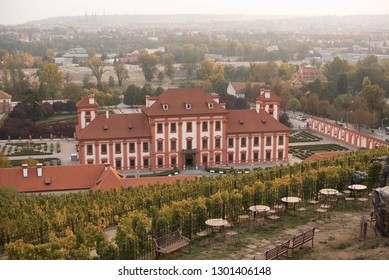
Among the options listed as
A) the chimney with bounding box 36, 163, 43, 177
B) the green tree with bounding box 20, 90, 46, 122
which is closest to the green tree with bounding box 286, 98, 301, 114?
the green tree with bounding box 20, 90, 46, 122

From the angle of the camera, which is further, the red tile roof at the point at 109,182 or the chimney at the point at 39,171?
Result: the chimney at the point at 39,171

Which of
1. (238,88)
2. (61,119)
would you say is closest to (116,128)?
(61,119)

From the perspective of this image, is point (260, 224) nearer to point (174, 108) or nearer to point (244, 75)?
point (174, 108)

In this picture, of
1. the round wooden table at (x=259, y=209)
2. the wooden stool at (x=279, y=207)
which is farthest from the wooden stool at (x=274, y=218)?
the wooden stool at (x=279, y=207)

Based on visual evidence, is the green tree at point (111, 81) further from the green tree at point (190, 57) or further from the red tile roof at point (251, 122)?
the red tile roof at point (251, 122)

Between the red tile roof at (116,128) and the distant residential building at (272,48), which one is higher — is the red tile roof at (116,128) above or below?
below

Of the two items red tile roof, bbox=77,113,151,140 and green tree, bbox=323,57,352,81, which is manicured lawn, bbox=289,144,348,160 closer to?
red tile roof, bbox=77,113,151,140

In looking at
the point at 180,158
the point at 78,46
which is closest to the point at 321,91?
the point at 180,158
